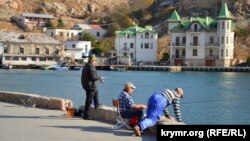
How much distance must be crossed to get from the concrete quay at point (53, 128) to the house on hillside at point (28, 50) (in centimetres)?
10585

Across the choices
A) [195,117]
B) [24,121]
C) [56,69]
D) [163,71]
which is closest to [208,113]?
[195,117]

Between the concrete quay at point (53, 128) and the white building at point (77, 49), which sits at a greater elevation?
the white building at point (77, 49)

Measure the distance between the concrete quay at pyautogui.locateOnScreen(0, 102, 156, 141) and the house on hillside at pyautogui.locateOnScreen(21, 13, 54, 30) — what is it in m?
132

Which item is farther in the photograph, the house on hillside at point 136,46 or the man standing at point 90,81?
the house on hillside at point 136,46

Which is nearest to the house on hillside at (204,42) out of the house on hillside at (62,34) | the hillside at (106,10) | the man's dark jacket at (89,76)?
the hillside at (106,10)

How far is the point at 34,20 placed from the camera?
15262 cm

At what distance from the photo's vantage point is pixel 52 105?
64.8 feet

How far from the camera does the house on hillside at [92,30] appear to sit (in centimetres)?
14575

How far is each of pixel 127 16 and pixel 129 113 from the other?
5691 inches

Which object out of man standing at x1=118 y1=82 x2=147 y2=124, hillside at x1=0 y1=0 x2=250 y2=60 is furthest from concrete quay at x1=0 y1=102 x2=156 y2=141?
hillside at x1=0 y1=0 x2=250 y2=60

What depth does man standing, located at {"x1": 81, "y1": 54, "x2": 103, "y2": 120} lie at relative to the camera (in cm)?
1664

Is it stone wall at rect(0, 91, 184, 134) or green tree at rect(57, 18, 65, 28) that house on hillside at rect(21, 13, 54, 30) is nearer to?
green tree at rect(57, 18, 65, 28)

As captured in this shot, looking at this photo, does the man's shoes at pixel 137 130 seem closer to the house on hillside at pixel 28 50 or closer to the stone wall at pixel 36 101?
the stone wall at pixel 36 101

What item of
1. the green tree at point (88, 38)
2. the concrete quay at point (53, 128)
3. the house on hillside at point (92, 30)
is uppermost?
the house on hillside at point (92, 30)
